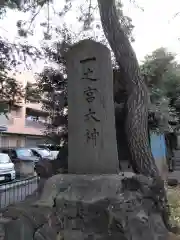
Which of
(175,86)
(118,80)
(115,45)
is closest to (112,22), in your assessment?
(115,45)

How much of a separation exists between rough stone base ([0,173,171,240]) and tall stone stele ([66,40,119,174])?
21.2 inches

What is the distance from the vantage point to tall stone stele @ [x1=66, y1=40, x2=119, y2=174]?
4.86 metres

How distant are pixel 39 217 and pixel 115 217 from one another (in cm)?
102

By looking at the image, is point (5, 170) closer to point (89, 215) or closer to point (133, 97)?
point (133, 97)

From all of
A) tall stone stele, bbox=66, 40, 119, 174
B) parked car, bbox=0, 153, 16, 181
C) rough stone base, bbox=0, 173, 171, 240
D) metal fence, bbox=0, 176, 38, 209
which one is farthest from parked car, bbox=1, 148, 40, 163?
rough stone base, bbox=0, 173, 171, 240

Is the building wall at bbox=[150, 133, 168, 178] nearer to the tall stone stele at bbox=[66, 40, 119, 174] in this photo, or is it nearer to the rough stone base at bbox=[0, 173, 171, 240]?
the tall stone stele at bbox=[66, 40, 119, 174]

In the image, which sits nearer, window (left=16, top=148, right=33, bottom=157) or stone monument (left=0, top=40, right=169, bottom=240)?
stone monument (left=0, top=40, right=169, bottom=240)

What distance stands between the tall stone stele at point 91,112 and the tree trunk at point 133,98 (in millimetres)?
1638

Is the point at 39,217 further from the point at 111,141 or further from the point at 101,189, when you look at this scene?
the point at 111,141

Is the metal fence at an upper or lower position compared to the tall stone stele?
lower

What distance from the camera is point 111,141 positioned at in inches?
193

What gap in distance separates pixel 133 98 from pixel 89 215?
338cm

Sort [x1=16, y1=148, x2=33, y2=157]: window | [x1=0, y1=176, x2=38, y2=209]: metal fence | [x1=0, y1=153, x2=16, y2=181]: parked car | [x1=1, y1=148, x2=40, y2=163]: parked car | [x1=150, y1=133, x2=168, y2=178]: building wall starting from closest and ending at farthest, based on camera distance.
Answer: [x1=0, y1=176, x2=38, y2=209]: metal fence → [x1=150, y1=133, x2=168, y2=178]: building wall → [x1=0, y1=153, x2=16, y2=181]: parked car → [x1=1, y1=148, x2=40, y2=163]: parked car → [x1=16, y1=148, x2=33, y2=157]: window

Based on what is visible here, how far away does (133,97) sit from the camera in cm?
674
